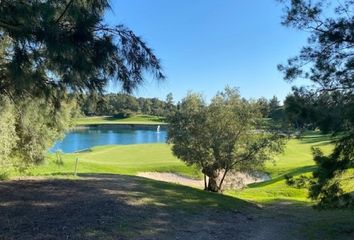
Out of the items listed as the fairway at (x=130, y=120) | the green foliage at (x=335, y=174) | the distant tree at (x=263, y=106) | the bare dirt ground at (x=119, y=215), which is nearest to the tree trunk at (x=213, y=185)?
the distant tree at (x=263, y=106)

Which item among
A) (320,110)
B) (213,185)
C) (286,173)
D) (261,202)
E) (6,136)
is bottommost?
(261,202)

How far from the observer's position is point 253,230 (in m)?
10.4

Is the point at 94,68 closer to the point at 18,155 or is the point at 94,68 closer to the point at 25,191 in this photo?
the point at 25,191

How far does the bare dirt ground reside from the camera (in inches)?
313

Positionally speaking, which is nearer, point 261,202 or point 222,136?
point 261,202

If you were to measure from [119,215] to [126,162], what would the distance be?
26827 millimetres

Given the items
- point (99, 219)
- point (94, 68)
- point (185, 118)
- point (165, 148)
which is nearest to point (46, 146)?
point (185, 118)

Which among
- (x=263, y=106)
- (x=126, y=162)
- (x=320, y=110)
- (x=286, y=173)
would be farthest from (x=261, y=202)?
(x=126, y=162)

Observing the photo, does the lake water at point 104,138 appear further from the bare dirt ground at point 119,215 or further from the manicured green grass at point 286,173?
the bare dirt ground at point 119,215

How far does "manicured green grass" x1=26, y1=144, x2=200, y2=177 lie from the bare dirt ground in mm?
12414

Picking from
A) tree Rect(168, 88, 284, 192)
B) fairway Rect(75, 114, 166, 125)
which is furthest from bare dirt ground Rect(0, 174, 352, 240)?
fairway Rect(75, 114, 166, 125)

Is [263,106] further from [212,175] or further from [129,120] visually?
[129,120]

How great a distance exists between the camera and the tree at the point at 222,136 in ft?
65.5

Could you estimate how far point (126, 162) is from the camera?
35969mm
